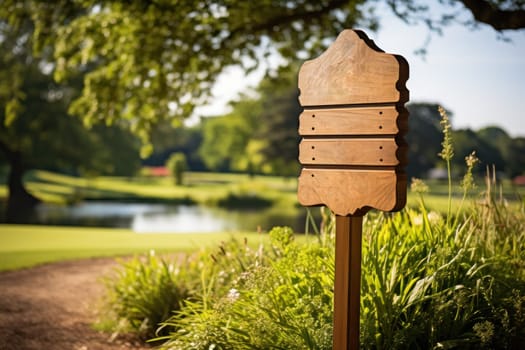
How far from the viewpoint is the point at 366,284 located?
134 inches

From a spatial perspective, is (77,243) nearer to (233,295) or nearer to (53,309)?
(53,309)

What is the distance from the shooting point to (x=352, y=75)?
2.90 metres

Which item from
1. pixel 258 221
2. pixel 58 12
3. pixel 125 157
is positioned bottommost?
pixel 258 221

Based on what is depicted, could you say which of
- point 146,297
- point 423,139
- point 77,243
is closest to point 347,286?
point 146,297

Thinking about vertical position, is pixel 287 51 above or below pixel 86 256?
above

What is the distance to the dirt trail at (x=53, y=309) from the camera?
4.70 metres

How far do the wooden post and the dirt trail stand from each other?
2.22 metres

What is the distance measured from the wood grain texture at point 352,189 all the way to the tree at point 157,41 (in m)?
5.26

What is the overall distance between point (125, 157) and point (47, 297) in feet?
63.7

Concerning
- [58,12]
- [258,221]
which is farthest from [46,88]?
[58,12]

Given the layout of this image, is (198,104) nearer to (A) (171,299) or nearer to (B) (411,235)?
(A) (171,299)

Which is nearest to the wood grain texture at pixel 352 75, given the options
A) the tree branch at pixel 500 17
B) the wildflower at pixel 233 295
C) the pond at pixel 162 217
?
the wildflower at pixel 233 295

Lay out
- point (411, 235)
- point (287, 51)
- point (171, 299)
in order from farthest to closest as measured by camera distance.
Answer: point (287, 51)
point (171, 299)
point (411, 235)

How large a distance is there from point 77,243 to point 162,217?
1306cm
